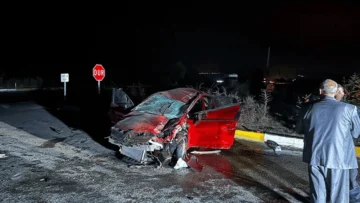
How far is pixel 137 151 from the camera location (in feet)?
24.0

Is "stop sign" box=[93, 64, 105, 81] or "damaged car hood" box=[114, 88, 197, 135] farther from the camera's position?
"stop sign" box=[93, 64, 105, 81]

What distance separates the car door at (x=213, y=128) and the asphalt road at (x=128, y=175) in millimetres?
315

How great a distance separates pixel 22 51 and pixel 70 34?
7.43 meters

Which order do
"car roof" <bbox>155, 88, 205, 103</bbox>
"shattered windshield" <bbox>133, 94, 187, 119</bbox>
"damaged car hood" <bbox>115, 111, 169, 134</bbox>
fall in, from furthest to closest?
1. "car roof" <bbox>155, 88, 205, 103</bbox>
2. "shattered windshield" <bbox>133, 94, 187, 119</bbox>
3. "damaged car hood" <bbox>115, 111, 169, 134</bbox>

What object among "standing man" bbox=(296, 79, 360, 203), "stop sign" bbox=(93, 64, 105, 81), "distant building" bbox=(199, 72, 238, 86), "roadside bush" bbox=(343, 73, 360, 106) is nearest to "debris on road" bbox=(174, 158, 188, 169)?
"standing man" bbox=(296, 79, 360, 203)

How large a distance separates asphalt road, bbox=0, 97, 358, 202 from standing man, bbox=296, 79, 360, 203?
1.52 m

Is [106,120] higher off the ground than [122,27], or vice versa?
[122,27]

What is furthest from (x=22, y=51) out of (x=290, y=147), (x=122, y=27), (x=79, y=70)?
(x=290, y=147)

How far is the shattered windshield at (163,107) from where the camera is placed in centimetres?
798

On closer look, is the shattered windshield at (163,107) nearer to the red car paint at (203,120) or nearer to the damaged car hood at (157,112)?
the damaged car hood at (157,112)

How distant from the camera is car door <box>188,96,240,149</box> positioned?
8.17 meters

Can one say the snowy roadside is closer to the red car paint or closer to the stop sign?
the red car paint

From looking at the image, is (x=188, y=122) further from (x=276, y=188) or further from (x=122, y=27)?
(x=122, y=27)

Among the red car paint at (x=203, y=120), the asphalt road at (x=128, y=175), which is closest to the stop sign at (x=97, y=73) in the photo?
the asphalt road at (x=128, y=175)
